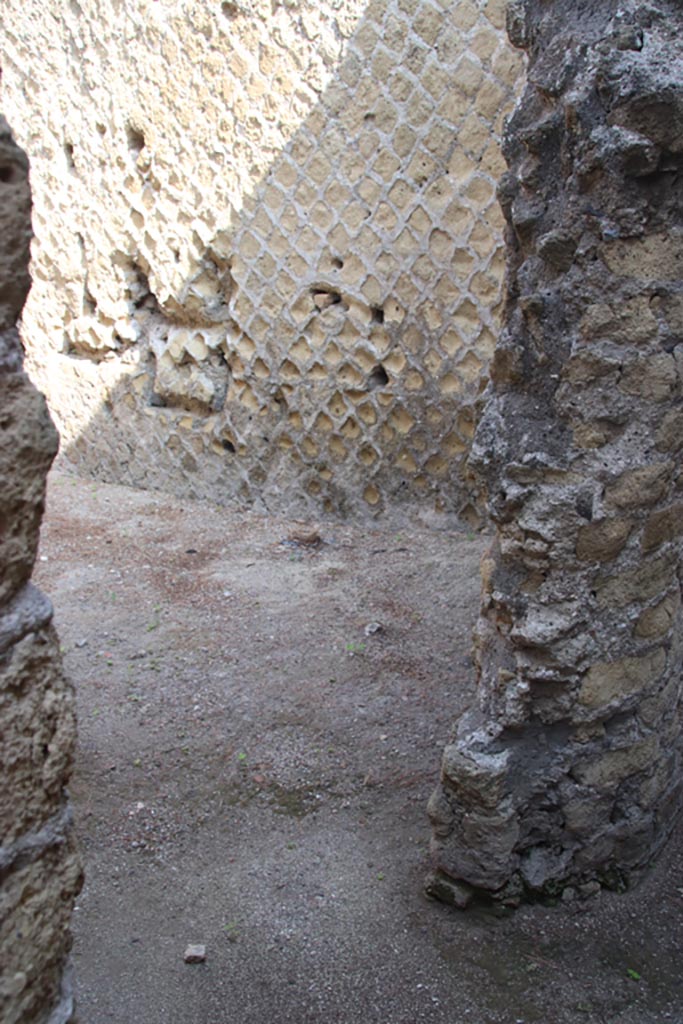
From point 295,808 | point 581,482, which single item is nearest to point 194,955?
point 295,808

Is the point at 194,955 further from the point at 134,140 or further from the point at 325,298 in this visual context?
the point at 134,140

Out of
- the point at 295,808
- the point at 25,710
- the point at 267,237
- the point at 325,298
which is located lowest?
the point at 295,808

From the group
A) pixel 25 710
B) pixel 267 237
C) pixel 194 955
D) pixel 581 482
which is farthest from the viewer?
pixel 267 237

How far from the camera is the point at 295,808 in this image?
271 cm

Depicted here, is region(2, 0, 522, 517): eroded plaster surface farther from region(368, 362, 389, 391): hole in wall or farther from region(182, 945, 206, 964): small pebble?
region(182, 945, 206, 964): small pebble

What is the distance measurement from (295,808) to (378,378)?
2.44 metres

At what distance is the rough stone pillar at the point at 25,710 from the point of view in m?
1.07

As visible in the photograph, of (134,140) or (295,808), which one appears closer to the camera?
(295,808)

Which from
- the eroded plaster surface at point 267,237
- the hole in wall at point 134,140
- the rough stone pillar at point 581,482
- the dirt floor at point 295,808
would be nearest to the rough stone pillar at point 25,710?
the dirt floor at point 295,808

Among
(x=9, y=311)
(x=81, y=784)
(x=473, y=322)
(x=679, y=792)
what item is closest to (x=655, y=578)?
(x=679, y=792)

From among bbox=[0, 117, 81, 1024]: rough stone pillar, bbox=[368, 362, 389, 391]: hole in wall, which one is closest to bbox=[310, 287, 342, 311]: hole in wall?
bbox=[368, 362, 389, 391]: hole in wall

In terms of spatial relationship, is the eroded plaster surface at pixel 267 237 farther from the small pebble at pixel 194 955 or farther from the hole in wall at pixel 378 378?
the small pebble at pixel 194 955

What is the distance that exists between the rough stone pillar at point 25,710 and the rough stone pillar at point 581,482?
1.14 metres

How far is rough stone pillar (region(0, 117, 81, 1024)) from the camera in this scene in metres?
1.07
